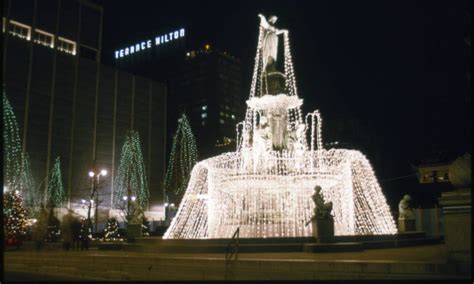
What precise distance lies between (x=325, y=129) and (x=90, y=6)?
40623 mm

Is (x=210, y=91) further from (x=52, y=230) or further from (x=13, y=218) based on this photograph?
(x=52, y=230)

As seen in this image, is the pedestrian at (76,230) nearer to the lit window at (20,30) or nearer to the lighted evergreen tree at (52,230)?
the lighted evergreen tree at (52,230)

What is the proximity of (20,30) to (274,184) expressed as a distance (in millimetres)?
56327

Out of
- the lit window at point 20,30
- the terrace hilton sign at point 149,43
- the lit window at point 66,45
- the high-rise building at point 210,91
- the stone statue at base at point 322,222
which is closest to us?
the stone statue at base at point 322,222

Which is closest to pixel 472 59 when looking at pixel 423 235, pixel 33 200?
pixel 423 235

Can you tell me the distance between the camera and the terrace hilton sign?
133 meters

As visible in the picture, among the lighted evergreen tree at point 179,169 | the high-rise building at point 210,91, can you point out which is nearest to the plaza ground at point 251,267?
the lighted evergreen tree at point 179,169

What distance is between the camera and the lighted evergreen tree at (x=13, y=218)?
25484 millimetres

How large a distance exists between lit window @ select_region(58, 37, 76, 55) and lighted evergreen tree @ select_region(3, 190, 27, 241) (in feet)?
145

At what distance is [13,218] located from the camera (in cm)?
2662

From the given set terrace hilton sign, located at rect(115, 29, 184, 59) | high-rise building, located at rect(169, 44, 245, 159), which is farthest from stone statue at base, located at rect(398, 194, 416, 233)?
terrace hilton sign, located at rect(115, 29, 184, 59)

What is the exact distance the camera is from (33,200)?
54625 millimetres

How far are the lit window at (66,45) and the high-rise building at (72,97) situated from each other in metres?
0.14

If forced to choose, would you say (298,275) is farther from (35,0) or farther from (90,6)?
(90,6)
